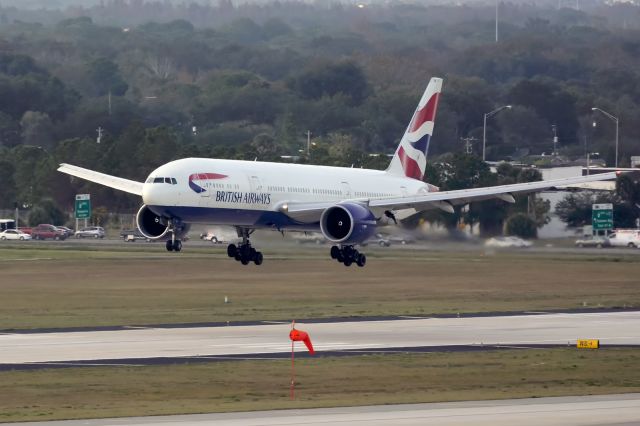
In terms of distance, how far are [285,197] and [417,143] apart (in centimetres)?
1374

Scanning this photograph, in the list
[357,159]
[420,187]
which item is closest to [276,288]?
[420,187]

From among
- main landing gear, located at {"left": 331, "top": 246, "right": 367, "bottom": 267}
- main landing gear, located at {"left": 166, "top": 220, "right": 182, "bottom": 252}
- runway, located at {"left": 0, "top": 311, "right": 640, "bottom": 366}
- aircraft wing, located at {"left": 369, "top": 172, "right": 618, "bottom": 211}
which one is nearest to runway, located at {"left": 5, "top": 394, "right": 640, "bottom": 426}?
runway, located at {"left": 0, "top": 311, "right": 640, "bottom": 366}

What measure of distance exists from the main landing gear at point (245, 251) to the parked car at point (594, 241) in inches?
1678

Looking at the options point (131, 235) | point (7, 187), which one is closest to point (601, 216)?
point (131, 235)

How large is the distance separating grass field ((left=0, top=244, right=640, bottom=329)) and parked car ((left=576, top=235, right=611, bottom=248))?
7584mm

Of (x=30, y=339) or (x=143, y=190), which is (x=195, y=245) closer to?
(x=143, y=190)

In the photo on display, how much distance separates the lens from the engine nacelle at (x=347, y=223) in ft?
263

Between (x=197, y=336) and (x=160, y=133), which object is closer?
(x=197, y=336)

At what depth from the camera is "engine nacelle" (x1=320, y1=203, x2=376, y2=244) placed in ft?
263

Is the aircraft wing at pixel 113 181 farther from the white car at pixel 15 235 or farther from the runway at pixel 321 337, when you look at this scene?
the white car at pixel 15 235

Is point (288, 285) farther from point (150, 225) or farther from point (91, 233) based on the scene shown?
point (91, 233)

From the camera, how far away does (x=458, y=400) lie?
146ft

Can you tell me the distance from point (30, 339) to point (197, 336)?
272 inches

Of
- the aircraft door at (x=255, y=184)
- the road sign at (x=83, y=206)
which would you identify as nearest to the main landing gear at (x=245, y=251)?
the aircraft door at (x=255, y=184)
